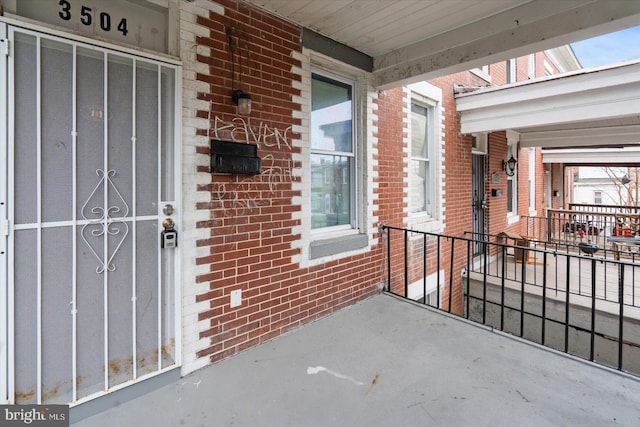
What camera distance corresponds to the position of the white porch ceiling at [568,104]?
4086 mm

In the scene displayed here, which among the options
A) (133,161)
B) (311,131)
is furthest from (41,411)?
(311,131)

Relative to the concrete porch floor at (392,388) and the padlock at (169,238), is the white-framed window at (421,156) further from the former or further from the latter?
the padlock at (169,238)

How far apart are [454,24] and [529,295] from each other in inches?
162

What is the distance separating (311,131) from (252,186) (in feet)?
3.28

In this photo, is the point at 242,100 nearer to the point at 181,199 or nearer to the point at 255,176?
the point at 255,176

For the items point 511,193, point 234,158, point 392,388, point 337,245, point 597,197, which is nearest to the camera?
point 392,388

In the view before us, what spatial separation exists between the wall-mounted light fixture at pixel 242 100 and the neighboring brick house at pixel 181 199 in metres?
0.05

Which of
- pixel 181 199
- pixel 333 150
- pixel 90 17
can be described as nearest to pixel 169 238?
pixel 181 199

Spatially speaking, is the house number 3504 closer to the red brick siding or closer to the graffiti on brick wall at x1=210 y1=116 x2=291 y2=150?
the red brick siding

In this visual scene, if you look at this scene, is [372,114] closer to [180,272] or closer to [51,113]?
[180,272]

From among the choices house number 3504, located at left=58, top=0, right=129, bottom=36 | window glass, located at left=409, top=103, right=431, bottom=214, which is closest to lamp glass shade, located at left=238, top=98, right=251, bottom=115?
house number 3504, located at left=58, top=0, right=129, bottom=36

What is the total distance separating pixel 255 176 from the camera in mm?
2775

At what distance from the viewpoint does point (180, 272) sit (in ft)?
7.70

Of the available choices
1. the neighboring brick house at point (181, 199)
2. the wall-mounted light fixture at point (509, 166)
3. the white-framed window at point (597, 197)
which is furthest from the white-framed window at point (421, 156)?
the white-framed window at point (597, 197)
